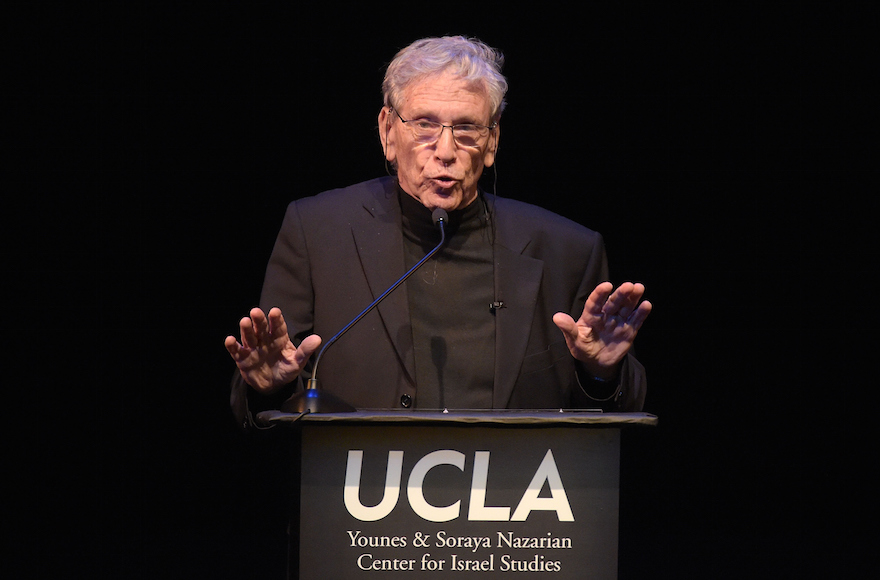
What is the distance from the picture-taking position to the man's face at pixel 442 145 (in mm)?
2191

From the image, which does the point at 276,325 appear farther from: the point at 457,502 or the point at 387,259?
the point at 387,259

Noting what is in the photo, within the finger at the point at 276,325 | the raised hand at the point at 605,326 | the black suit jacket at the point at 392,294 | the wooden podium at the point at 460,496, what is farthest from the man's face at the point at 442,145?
the wooden podium at the point at 460,496

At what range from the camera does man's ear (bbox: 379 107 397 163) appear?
7.64 feet

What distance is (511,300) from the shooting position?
2191 millimetres

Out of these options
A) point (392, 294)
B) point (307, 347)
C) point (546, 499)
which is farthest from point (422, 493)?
point (392, 294)

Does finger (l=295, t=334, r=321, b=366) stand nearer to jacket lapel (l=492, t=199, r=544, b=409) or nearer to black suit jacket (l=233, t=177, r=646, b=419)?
black suit jacket (l=233, t=177, r=646, b=419)

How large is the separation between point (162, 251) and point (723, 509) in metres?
2.29

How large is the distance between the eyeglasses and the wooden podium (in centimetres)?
91

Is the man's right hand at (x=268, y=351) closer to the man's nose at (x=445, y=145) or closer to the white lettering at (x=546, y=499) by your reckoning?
the white lettering at (x=546, y=499)

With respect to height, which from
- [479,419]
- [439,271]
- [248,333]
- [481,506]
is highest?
[439,271]

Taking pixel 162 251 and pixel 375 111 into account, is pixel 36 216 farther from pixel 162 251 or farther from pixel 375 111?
pixel 375 111

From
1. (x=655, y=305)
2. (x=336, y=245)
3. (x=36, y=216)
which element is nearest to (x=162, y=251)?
(x=36, y=216)

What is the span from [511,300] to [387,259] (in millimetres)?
301

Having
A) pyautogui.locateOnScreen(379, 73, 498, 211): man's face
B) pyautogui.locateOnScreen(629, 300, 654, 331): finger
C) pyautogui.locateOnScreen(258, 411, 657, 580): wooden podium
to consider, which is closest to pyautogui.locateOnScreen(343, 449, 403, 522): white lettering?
pyautogui.locateOnScreen(258, 411, 657, 580): wooden podium
